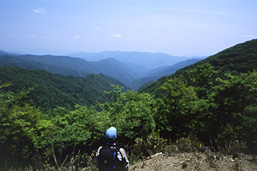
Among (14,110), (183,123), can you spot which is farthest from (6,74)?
(183,123)

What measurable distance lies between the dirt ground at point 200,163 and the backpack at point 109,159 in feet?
6.84

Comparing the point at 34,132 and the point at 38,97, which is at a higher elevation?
the point at 34,132

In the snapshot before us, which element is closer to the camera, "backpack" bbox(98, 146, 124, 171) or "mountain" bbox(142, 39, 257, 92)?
"backpack" bbox(98, 146, 124, 171)

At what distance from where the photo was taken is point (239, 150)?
4.94 m

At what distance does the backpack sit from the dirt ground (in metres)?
2.08

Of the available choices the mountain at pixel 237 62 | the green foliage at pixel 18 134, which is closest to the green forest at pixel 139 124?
the green foliage at pixel 18 134

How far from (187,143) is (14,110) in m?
12.8

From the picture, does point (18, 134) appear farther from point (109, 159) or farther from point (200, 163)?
point (200, 163)

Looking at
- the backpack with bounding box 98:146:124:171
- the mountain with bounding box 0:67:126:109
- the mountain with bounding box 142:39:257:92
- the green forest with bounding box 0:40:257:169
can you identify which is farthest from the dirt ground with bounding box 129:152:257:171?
the mountain with bounding box 0:67:126:109

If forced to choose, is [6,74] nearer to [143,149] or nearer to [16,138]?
[16,138]

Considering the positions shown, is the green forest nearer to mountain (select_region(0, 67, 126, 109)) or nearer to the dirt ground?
the dirt ground

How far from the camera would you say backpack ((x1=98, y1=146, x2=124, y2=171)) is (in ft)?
9.26

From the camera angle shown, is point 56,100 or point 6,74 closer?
point 56,100

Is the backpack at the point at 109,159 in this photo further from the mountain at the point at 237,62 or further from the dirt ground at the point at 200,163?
the mountain at the point at 237,62
